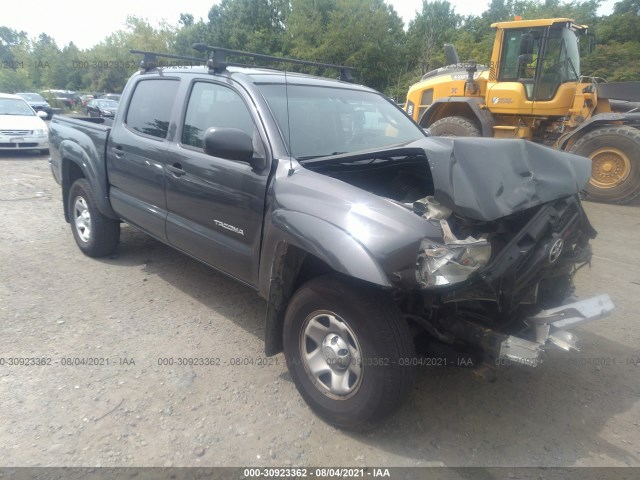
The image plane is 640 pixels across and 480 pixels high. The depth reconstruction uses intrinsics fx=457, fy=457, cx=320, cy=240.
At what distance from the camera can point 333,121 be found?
350 centimetres

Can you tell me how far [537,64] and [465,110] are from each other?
1518 millimetres

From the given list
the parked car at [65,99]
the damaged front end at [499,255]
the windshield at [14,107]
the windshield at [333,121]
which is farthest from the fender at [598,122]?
the parked car at [65,99]

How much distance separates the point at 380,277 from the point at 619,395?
6.64ft

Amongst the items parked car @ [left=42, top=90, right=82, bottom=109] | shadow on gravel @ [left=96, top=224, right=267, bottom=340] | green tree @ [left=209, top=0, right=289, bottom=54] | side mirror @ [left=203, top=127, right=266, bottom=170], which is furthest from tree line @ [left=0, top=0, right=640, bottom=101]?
side mirror @ [left=203, top=127, right=266, bottom=170]

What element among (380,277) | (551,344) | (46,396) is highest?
(380,277)

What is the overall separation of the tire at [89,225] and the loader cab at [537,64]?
7.15m

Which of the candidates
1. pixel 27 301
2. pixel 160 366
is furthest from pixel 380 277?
pixel 27 301

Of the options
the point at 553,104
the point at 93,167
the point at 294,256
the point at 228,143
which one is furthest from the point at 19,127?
the point at 553,104

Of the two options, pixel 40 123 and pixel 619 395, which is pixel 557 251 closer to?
pixel 619 395

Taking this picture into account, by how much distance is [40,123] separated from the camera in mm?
12711

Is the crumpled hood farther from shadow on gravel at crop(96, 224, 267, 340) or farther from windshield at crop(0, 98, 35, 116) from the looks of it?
windshield at crop(0, 98, 35, 116)

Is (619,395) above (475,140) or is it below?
below

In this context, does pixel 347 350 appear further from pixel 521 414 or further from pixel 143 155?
pixel 143 155

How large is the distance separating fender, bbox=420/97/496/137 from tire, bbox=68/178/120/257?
6.77 m
